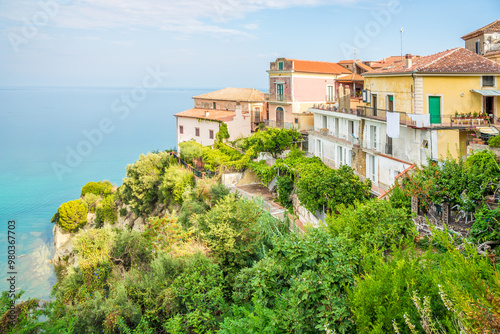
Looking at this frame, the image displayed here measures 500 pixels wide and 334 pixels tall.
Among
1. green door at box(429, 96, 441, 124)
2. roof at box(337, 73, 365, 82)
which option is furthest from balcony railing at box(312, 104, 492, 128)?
roof at box(337, 73, 365, 82)

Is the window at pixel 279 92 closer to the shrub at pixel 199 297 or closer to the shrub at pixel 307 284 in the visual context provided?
the shrub at pixel 199 297

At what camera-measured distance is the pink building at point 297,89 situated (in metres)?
36.6

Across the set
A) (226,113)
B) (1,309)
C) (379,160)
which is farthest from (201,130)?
(1,309)

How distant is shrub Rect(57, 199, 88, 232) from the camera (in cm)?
3969

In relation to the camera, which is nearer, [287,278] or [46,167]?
[287,278]

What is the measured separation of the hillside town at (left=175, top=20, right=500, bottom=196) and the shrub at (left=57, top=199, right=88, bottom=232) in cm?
2091

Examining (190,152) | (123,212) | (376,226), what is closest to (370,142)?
(376,226)

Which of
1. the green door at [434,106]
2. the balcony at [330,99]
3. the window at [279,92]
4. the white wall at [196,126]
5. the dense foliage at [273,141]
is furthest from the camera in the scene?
the white wall at [196,126]

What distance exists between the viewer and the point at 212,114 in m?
42.9

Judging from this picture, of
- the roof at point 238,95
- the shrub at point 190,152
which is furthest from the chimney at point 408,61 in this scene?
the roof at point 238,95

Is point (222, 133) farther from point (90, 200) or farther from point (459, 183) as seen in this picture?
point (459, 183)

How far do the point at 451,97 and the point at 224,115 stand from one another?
2420cm

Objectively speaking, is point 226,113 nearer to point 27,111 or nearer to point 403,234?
point 403,234

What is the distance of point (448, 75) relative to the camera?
20734 millimetres
